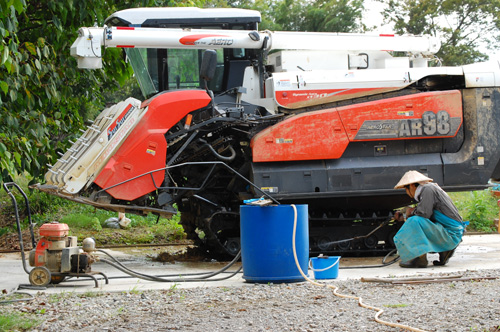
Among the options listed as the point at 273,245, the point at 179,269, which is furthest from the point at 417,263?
the point at 179,269

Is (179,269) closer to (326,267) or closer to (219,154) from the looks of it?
(219,154)

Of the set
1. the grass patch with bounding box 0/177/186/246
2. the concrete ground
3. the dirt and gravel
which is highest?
the dirt and gravel

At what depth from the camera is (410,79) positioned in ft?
34.9

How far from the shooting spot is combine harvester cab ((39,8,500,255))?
977 cm

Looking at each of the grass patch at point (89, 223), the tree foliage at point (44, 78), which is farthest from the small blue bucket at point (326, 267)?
the grass patch at point (89, 223)

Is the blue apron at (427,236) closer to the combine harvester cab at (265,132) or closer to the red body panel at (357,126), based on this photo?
the combine harvester cab at (265,132)

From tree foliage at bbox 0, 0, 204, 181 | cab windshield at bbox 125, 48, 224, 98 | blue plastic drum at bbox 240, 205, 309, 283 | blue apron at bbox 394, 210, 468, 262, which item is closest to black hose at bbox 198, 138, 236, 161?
cab windshield at bbox 125, 48, 224, 98

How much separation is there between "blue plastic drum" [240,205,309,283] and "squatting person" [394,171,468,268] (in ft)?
6.35

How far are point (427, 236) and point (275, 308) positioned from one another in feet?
12.3

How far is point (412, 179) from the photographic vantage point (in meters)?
9.59

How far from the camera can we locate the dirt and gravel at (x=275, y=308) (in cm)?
553

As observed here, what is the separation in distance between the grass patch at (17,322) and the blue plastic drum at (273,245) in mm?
2716

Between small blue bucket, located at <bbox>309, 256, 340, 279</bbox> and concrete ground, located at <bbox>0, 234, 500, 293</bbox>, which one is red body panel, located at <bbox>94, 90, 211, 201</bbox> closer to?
concrete ground, located at <bbox>0, 234, 500, 293</bbox>

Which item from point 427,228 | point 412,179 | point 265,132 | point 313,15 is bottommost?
point 427,228
